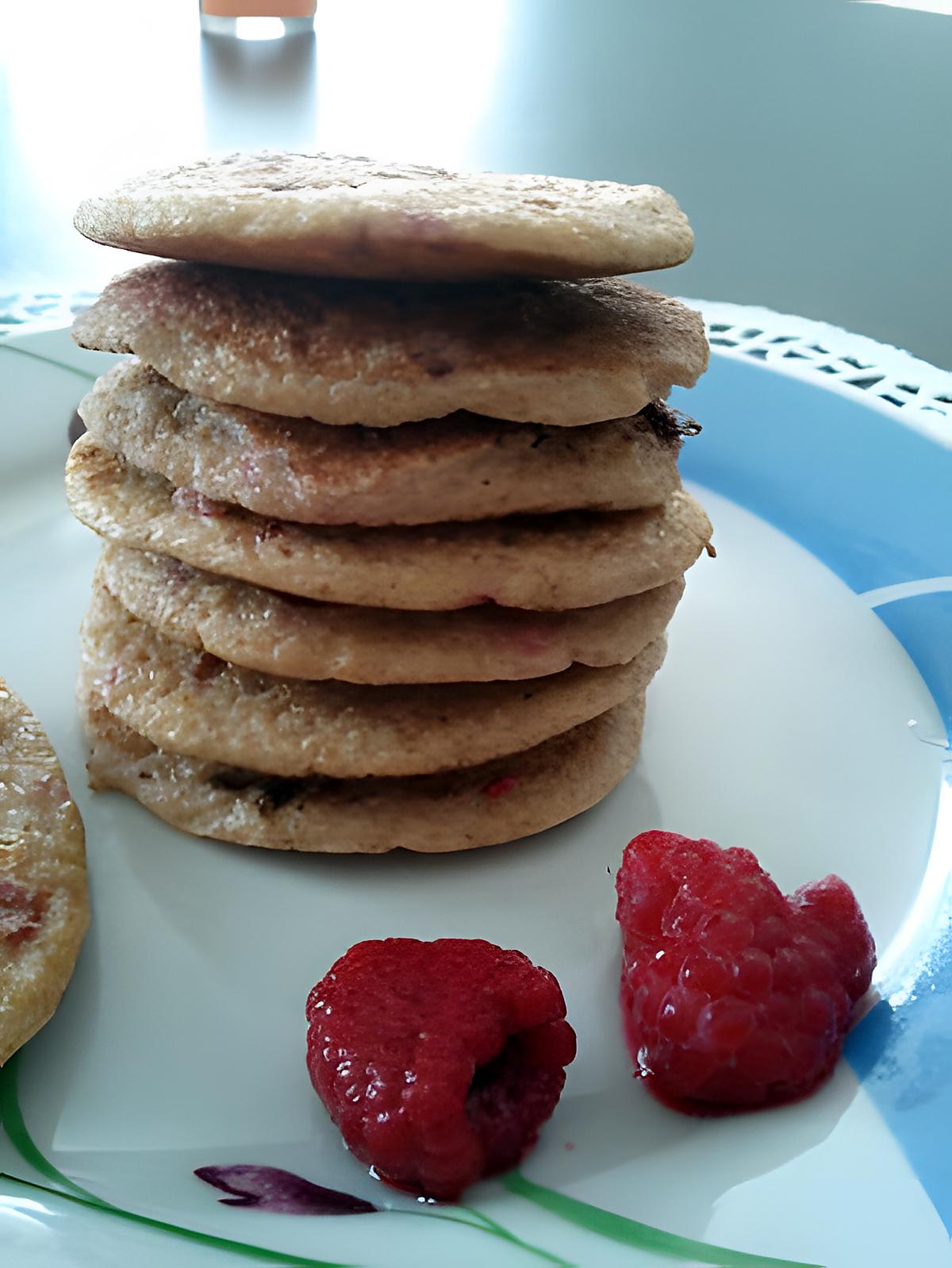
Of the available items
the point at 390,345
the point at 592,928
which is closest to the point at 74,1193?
the point at 592,928

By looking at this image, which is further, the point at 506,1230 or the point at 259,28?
the point at 259,28

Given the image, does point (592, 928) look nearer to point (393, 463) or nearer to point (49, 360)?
point (393, 463)

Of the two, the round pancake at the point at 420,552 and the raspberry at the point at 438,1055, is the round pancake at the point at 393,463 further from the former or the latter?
the raspberry at the point at 438,1055

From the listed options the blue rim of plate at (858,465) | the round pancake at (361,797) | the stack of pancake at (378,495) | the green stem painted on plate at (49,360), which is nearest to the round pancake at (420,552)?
the stack of pancake at (378,495)

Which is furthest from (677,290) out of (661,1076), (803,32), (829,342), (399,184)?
(803,32)

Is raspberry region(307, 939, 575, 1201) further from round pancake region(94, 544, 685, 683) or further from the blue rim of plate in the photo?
the blue rim of plate

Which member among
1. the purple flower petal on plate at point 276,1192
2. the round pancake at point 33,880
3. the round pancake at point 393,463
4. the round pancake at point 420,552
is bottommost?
the purple flower petal on plate at point 276,1192
